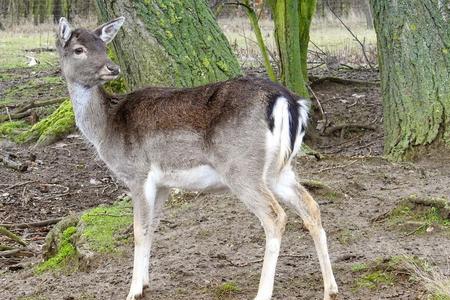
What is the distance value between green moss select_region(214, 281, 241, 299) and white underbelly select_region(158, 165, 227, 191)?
556 mm

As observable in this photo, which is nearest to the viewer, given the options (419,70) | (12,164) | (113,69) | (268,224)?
(268,224)

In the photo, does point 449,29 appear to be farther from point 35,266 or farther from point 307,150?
point 35,266

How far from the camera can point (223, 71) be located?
724cm

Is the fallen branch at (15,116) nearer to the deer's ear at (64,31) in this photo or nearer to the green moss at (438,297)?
the deer's ear at (64,31)

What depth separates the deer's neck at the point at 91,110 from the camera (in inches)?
224

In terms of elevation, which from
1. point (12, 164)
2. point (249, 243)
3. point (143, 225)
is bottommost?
point (12, 164)

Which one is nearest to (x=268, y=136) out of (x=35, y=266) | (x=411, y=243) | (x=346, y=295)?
(x=346, y=295)

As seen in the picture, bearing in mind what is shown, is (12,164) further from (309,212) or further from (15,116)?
(309,212)

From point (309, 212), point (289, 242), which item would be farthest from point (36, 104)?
point (309, 212)

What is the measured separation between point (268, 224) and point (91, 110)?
1516 millimetres

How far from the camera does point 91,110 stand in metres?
5.75

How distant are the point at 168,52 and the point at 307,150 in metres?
1.50

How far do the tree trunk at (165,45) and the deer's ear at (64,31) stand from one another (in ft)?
4.46

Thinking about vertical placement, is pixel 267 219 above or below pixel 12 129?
above
